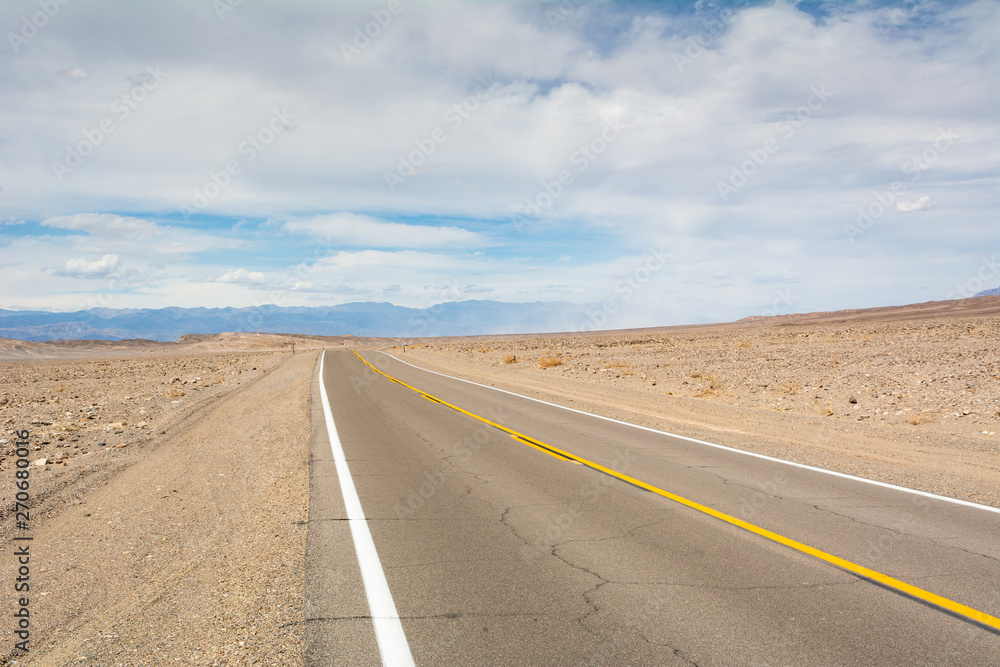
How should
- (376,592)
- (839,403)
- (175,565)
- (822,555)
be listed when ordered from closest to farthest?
(376,592), (822,555), (175,565), (839,403)

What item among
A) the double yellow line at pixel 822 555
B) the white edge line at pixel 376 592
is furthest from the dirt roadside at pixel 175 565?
the double yellow line at pixel 822 555

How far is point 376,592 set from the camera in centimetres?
476

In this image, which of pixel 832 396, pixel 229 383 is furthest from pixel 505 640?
pixel 229 383

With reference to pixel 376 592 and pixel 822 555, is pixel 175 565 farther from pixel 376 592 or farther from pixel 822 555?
pixel 822 555

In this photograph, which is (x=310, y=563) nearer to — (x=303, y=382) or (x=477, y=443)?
(x=477, y=443)

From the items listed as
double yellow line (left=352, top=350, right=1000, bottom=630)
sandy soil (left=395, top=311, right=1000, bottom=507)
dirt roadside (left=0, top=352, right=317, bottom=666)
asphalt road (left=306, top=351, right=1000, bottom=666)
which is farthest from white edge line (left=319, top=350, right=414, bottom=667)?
sandy soil (left=395, top=311, right=1000, bottom=507)

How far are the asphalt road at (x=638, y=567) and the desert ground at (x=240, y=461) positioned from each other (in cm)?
65

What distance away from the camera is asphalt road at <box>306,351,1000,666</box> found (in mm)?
3928

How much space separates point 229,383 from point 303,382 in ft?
16.4

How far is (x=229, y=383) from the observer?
29.1m

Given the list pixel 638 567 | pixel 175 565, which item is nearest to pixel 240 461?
pixel 175 565

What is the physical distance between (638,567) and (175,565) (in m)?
4.48

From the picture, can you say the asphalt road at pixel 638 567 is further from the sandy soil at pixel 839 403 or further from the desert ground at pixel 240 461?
the sandy soil at pixel 839 403

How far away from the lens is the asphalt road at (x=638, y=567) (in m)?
3.93
